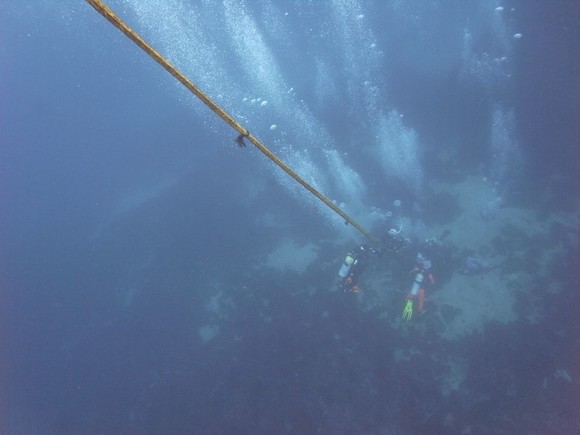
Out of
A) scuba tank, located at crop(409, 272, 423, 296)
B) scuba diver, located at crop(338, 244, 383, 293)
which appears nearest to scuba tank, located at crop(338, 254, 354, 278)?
scuba diver, located at crop(338, 244, 383, 293)

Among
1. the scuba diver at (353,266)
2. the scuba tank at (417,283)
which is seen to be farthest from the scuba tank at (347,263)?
the scuba tank at (417,283)

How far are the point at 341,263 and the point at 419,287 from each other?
443cm

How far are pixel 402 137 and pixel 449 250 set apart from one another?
8223 mm

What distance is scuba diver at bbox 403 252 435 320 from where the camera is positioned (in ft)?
40.0

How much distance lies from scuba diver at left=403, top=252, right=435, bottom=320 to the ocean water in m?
0.57

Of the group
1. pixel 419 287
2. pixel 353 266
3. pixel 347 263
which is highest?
pixel 419 287

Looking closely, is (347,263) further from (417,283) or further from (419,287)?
(419,287)

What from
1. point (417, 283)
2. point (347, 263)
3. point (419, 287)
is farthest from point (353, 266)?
point (419, 287)

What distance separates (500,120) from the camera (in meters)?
16.9

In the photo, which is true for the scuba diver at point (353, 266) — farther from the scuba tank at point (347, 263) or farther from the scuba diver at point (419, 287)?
the scuba diver at point (419, 287)

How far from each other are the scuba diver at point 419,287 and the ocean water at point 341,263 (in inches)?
22.4

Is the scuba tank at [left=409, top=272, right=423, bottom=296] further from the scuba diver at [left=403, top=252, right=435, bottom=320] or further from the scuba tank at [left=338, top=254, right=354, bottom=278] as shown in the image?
the scuba tank at [left=338, top=254, right=354, bottom=278]

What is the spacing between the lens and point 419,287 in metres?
12.4

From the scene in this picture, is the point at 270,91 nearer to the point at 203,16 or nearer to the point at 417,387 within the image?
the point at 203,16
